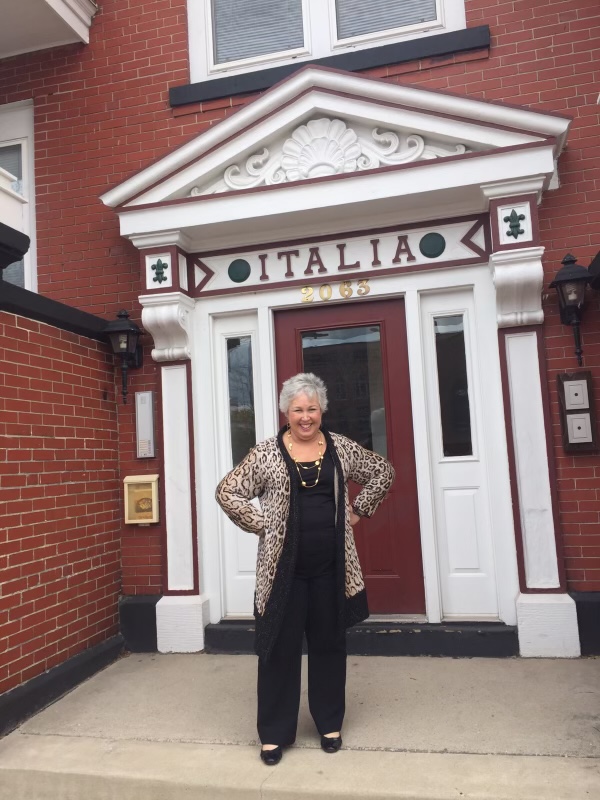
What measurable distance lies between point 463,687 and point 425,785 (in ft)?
3.48

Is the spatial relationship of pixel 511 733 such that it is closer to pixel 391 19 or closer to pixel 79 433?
pixel 79 433

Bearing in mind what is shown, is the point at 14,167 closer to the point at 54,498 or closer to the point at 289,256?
the point at 289,256

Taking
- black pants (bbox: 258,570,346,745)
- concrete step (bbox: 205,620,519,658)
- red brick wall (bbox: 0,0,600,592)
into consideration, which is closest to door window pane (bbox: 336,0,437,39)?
red brick wall (bbox: 0,0,600,592)

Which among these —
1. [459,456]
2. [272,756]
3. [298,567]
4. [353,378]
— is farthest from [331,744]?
[353,378]

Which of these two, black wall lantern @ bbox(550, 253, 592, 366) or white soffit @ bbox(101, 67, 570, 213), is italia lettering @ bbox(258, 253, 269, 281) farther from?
black wall lantern @ bbox(550, 253, 592, 366)

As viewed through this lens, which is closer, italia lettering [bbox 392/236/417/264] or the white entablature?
the white entablature

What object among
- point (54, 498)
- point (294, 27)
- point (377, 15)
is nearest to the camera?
point (54, 498)

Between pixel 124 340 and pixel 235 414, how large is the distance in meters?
0.97

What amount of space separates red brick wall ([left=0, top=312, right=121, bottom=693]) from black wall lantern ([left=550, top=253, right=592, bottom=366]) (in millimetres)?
3218

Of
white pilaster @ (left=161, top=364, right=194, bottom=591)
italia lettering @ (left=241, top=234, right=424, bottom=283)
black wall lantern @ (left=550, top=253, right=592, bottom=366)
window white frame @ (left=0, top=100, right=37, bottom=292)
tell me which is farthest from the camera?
window white frame @ (left=0, top=100, right=37, bottom=292)

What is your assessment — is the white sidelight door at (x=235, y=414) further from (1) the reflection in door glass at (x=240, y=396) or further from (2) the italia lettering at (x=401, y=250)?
(2) the italia lettering at (x=401, y=250)

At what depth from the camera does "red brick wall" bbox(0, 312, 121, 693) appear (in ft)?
12.1

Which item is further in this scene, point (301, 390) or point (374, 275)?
point (374, 275)

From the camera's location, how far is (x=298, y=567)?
118 inches
